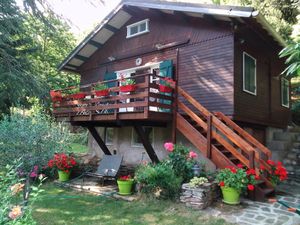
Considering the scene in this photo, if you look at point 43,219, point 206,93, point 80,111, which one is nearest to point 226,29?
point 206,93

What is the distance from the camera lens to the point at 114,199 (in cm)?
677

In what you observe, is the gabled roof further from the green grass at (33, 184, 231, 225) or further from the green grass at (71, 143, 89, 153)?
the green grass at (71, 143, 89, 153)

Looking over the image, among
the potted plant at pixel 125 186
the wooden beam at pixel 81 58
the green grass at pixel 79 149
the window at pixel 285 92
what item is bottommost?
the potted plant at pixel 125 186

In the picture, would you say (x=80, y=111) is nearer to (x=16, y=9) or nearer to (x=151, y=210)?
(x=16, y=9)

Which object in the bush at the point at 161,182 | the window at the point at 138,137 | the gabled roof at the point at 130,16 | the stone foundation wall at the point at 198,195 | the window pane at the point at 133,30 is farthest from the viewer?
the window pane at the point at 133,30

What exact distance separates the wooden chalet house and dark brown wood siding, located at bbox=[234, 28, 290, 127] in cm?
3

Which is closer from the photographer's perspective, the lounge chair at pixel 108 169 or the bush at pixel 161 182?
the bush at pixel 161 182

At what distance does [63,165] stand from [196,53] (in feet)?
17.7

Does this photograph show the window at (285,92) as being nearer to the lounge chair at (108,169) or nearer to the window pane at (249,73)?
the window pane at (249,73)

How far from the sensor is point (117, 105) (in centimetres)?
798

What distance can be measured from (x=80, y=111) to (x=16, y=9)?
3.66 metres

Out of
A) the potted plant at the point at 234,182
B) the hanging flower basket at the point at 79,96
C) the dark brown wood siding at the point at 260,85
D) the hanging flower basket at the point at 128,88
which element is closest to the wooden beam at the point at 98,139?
the hanging flower basket at the point at 79,96

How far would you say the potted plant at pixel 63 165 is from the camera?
29.1 ft

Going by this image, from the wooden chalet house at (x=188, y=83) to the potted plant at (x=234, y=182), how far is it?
0.37 meters
